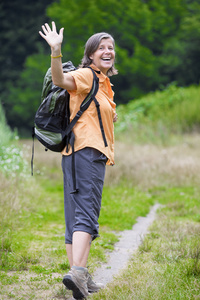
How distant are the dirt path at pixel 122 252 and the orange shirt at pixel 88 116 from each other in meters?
1.21

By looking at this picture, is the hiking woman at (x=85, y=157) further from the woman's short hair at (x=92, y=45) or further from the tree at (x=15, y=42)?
the tree at (x=15, y=42)

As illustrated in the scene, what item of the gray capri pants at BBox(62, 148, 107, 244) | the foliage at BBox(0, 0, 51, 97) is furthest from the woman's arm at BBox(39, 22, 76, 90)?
the foliage at BBox(0, 0, 51, 97)

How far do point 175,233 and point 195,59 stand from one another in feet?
98.0

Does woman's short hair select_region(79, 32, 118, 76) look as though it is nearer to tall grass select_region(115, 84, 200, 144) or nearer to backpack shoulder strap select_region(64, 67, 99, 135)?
backpack shoulder strap select_region(64, 67, 99, 135)

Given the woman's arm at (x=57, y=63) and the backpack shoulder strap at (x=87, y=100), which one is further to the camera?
the backpack shoulder strap at (x=87, y=100)

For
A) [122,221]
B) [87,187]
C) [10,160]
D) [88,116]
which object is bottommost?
[122,221]

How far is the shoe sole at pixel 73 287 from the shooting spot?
2891 mm

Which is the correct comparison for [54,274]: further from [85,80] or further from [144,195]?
[144,195]

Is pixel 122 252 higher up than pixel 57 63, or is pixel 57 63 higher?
pixel 57 63

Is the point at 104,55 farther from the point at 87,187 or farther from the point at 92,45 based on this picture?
the point at 87,187

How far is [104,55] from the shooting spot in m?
3.23

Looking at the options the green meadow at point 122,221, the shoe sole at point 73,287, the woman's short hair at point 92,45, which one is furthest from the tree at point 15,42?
the shoe sole at point 73,287

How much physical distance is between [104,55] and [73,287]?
67.4 inches

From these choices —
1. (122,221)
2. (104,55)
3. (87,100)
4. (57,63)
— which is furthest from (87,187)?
(122,221)
